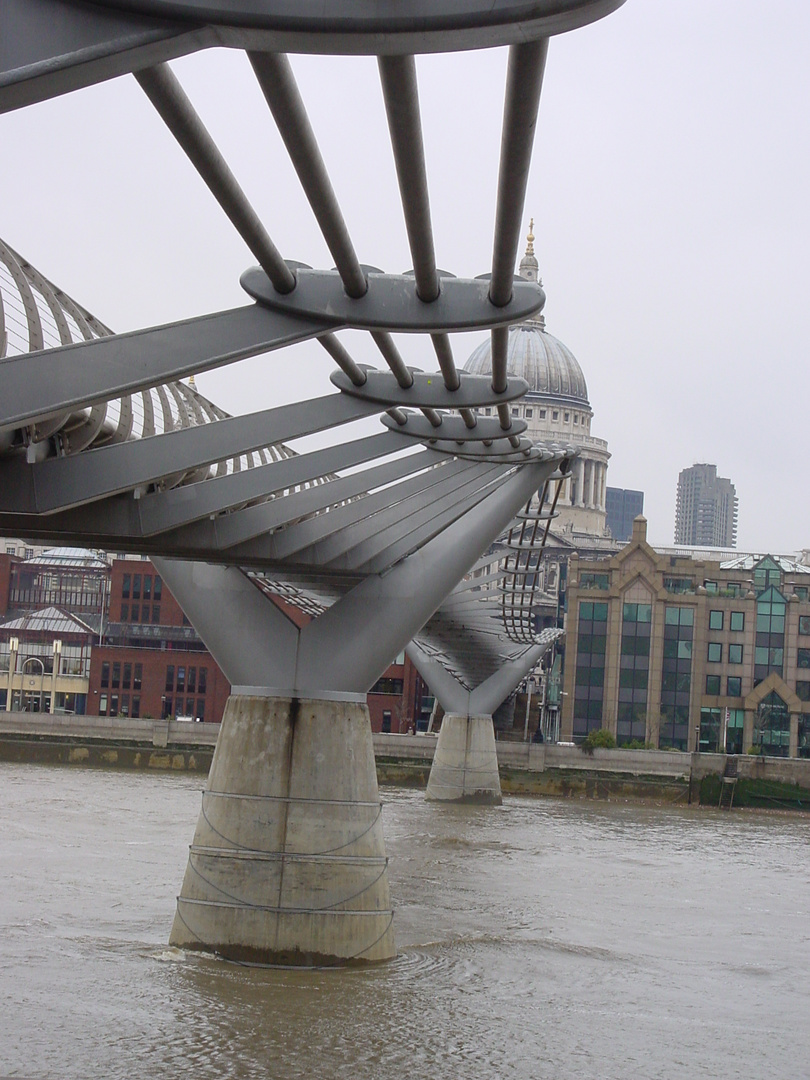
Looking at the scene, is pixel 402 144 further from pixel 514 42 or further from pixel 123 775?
pixel 123 775

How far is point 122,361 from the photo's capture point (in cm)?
880

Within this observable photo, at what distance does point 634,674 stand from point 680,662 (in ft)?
6.95

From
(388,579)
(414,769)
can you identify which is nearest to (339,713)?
(388,579)

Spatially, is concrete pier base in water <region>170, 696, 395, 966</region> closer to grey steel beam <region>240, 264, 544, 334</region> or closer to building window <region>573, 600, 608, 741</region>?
grey steel beam <region>240, 264, 544, 334</region>

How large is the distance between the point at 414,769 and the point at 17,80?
52.7m

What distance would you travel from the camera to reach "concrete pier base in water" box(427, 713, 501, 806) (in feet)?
151

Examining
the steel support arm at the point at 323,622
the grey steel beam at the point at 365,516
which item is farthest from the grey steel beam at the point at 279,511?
the steel support arm at the point at 323,622

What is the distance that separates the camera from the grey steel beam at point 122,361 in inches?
340

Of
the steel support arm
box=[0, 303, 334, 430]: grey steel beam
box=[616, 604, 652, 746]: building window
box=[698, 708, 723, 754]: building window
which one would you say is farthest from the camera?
box=[698, 708, 723, 754]: building window

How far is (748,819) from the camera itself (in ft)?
163

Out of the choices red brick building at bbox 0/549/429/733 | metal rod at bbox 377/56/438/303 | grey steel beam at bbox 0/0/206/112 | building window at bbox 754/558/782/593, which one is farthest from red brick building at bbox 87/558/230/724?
grey steel beam at bbox 0/0/206/112

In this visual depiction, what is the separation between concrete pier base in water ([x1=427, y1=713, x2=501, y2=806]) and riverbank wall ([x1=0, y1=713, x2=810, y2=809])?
7.05 m

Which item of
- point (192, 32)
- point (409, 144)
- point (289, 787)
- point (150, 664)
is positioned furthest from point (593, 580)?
point (192, 32)

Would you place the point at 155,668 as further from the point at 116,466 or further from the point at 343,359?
the point at 343,359
